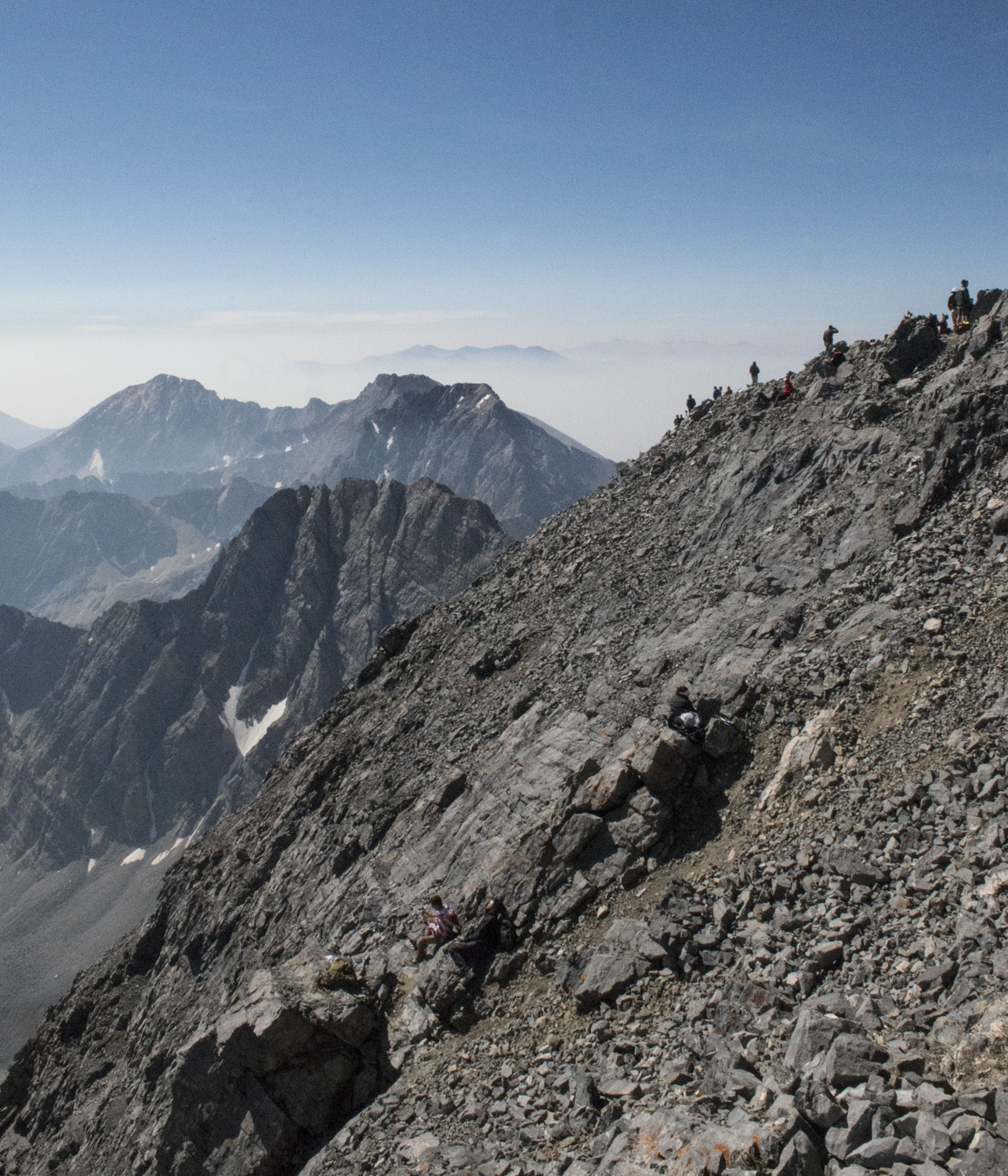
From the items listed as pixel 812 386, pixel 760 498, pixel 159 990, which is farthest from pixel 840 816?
pixel 159 990

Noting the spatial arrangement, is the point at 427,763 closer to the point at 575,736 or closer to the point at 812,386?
the point at 575,736

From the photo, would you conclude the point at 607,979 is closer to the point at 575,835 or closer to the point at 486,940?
the point at 486,940

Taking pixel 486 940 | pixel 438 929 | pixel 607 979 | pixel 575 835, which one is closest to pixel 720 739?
pixel 575 835

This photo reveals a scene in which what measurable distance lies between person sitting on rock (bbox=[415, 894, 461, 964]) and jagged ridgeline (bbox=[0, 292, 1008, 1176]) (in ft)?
3.19

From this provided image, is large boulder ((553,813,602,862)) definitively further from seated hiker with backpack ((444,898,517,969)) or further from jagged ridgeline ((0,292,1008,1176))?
seated hiker with backpack ((444,898,517,969))

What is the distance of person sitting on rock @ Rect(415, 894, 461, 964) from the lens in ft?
68.7

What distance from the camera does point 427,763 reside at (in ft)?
119

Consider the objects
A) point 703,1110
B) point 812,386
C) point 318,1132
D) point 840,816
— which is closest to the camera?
point 703,1110

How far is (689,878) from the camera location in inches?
701

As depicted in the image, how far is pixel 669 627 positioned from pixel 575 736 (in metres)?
6.93

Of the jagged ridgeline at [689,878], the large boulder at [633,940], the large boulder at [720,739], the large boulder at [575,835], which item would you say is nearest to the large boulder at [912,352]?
the jagged ridgeline at [689,878]

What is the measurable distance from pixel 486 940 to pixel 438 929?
2.04 m

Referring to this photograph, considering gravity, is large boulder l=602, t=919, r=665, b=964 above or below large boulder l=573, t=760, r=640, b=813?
below

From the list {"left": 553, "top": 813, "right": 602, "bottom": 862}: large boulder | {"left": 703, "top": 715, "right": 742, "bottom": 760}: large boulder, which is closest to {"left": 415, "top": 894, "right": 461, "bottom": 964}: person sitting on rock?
{"left": 553, "top": 813, "right": 602, "bottom": 862}: large boulder
